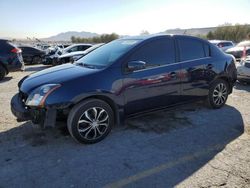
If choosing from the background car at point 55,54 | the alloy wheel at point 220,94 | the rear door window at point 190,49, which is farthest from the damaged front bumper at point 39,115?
the background car at point 55,54

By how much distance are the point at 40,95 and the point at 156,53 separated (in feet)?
7.08

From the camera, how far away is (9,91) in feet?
24.6

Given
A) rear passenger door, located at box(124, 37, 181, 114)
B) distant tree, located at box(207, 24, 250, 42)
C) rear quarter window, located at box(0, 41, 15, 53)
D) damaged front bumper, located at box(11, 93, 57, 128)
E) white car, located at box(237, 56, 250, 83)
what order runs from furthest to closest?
1. distant tree, located at box(207, 24, 250, 42)
2. rear quarter window, located at box(0, 41, 15, 53)
3. white car, located at box(237, 56, 250, 83)
4. rear passenger door, located at box(124, 37, 181, 114)
5. damaged front bumper, located at box(11, 93, 57, 128)

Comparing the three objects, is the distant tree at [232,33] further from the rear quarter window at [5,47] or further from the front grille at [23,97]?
the front grille at [23,97]

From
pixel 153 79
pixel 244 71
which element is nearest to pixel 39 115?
pixel 153 79

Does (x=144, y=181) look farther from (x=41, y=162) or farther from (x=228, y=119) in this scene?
(x=228, y=119)

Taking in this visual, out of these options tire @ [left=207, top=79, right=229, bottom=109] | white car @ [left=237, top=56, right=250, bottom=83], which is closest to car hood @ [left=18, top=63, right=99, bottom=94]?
tire @ [left=207, top=79, right=229, bottom=109]

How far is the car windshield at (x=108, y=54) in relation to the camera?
160 inches

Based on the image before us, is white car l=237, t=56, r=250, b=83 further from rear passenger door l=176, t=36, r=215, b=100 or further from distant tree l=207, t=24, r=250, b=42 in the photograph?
distant tree l=207, t=24, r=250, b=42

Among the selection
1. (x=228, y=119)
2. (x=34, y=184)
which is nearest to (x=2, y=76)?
(x=34, y=184)

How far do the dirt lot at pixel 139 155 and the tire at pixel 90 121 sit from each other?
153 millimetres

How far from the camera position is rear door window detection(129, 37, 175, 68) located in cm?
413

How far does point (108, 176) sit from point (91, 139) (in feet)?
3.10

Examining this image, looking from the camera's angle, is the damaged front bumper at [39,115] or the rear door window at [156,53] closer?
the damaged front bumper at [39,115]
